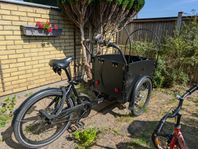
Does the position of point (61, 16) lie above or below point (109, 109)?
above

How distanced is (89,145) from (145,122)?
1.11m

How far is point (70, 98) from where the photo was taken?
2391 millimetres

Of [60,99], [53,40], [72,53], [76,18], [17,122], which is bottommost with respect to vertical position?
[17,122]

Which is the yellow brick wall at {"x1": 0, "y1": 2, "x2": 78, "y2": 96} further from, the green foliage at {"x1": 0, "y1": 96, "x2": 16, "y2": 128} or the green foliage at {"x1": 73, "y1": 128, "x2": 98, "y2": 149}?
the green foliage at {"x1": 73, "y1": 128, "x2": 98, "y2": 149}

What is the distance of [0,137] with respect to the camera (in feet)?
7.67

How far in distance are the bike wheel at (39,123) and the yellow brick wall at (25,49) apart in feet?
3.51

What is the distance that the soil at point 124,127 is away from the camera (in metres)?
2.31

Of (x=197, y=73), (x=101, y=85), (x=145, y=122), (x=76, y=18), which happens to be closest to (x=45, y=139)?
(x=101, y=85)

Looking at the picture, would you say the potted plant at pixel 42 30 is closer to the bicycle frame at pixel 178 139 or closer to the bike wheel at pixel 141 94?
the bike wheel at pixel 141 94

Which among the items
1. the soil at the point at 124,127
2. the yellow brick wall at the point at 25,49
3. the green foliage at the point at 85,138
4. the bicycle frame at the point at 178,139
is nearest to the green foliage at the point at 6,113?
the soil at the point at 124,127

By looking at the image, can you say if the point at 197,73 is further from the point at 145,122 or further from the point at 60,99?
the point at 60,99

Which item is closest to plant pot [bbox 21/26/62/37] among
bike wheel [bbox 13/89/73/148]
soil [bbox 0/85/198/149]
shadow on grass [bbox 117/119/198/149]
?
soil [bbox 0/85/198/149]

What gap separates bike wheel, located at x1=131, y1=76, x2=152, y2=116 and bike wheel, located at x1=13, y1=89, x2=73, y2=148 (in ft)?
3.40

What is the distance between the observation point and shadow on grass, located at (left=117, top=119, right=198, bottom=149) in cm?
233
